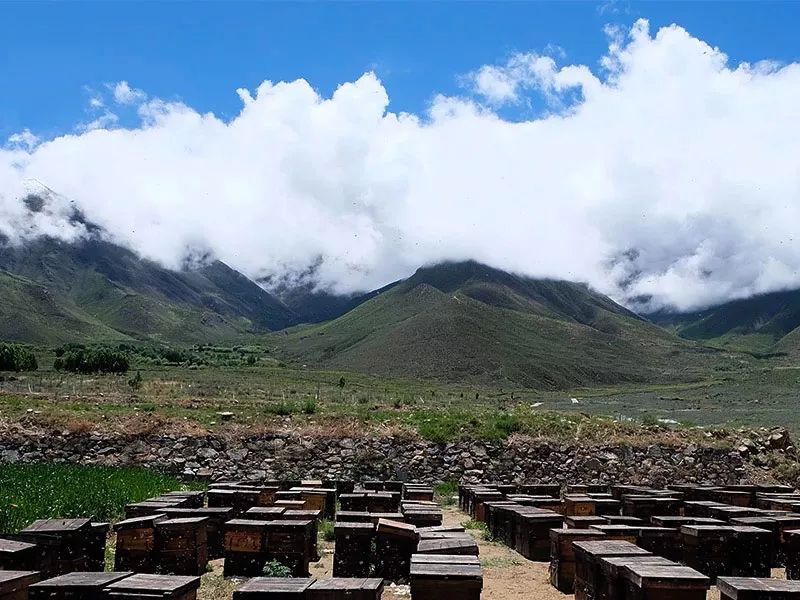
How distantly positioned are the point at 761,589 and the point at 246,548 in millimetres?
7353

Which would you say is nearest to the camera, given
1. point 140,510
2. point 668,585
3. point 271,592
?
point 271,592

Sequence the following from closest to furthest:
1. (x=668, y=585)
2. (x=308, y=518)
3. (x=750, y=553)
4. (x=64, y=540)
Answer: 1. (x=668, y=585)
2. (x=64, y=540)
3. (x=750, y=553)
4. (x=308, y=518)

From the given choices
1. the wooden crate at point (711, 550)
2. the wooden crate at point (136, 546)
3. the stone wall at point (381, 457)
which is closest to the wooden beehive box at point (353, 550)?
the wooden crate at point (136, 546)

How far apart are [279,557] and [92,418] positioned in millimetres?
19421

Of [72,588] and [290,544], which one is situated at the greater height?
[72,588]

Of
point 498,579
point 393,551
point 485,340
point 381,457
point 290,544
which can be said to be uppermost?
point 485,340

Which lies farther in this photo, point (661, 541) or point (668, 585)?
point (661, 541)

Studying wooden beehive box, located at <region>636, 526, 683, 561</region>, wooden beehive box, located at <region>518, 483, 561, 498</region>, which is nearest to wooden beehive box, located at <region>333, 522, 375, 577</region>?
wooden beehive box, located at <region>636, 526, 683, 561</region>

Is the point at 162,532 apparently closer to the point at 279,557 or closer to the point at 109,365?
the point at 279,557

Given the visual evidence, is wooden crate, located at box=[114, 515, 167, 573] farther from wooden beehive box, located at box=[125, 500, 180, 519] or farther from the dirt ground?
wooden beehive box, located at box=[125, 500, 180, 519]

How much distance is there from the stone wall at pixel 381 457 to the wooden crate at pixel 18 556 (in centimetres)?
1684

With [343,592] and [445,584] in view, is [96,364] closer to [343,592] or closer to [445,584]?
[343,592]

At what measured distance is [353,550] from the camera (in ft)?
38.2

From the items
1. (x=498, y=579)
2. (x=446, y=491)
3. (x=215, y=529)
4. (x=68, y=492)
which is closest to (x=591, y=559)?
(x=498, y=579)
